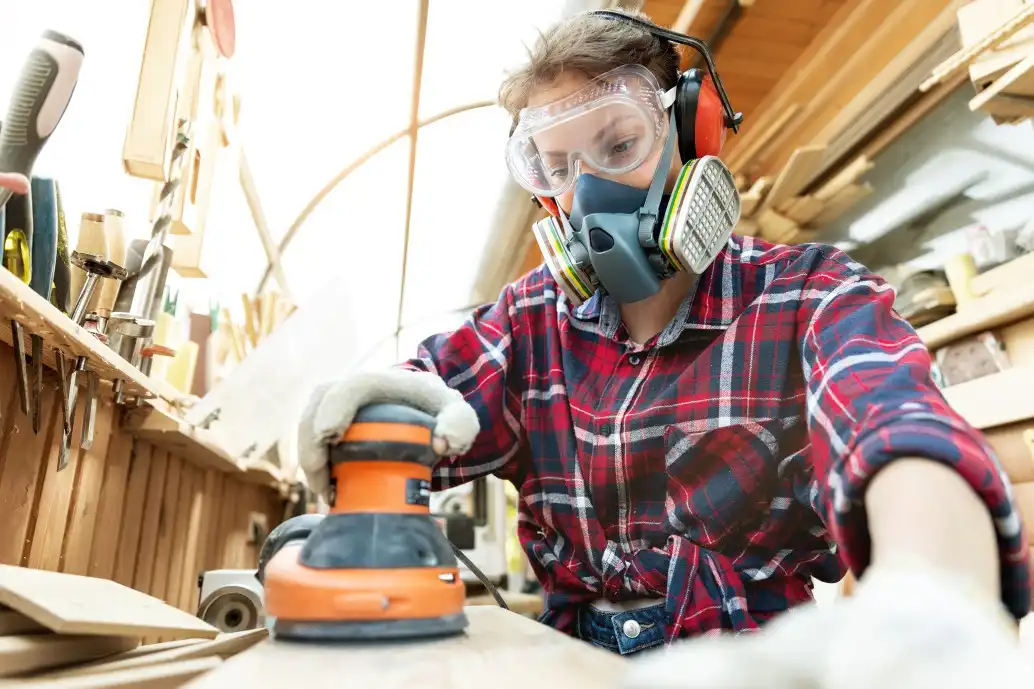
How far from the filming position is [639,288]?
3.61ft

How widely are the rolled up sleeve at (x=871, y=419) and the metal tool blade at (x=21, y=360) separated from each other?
1026mm

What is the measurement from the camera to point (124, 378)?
114 cm

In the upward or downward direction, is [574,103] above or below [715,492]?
above

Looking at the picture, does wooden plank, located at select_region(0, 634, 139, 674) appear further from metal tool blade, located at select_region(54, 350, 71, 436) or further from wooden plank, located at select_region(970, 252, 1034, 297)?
wooden plank, located at select_region(970, 252, 1034, 297)

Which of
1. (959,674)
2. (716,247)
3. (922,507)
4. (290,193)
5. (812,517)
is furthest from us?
(290,193)

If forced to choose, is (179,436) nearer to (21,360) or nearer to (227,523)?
(21,360)

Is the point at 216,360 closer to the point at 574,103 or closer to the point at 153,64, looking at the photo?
the point at 153,64

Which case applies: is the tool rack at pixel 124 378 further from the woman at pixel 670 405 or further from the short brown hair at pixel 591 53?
the short brown hair at pixel 591 53

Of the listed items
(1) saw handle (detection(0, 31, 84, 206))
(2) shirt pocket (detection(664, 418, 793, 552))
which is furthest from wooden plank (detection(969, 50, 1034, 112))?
(1) saw handle (detection(0, 31, 84, 206))

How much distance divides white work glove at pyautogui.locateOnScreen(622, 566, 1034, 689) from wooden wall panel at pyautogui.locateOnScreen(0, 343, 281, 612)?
1.00 metres

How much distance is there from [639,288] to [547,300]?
248mm

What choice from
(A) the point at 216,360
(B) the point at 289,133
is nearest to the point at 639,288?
(A) the point at 216,360

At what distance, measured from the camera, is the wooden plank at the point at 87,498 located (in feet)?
3.69

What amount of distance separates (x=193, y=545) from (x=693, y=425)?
1460 millimetres
